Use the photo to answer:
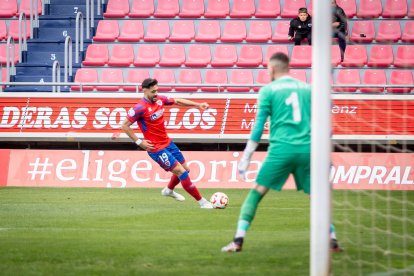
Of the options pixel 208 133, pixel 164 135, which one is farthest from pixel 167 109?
pixel 164 135

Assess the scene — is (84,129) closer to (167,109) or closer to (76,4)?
(167,109)

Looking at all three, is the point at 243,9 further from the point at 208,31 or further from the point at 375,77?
the point at 375,77

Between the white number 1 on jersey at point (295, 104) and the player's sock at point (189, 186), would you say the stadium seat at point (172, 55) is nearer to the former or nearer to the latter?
the player's sock at point (189, 186)

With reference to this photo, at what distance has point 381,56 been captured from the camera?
2425cm

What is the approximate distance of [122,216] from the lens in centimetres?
1466

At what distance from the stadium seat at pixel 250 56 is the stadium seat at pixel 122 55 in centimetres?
281

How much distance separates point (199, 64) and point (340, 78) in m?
3.60

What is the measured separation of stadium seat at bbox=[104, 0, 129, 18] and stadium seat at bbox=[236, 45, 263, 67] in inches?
143

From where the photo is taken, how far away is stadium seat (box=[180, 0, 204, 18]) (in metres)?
26.0

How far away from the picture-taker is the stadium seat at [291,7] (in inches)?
1012

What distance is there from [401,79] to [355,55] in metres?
1.55

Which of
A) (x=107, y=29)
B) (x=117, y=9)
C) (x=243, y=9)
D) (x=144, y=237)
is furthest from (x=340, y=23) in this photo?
(x=144, y=237)

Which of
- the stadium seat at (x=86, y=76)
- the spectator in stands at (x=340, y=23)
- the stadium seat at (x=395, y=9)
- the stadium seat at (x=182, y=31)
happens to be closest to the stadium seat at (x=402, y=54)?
the stadium seat at (x=395, y=9)

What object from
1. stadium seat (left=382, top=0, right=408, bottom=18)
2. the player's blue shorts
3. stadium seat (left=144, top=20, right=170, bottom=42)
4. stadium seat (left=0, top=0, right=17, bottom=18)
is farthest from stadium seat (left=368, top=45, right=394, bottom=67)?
stadium seat (left=0, top=0, right=17, bottom=18)
